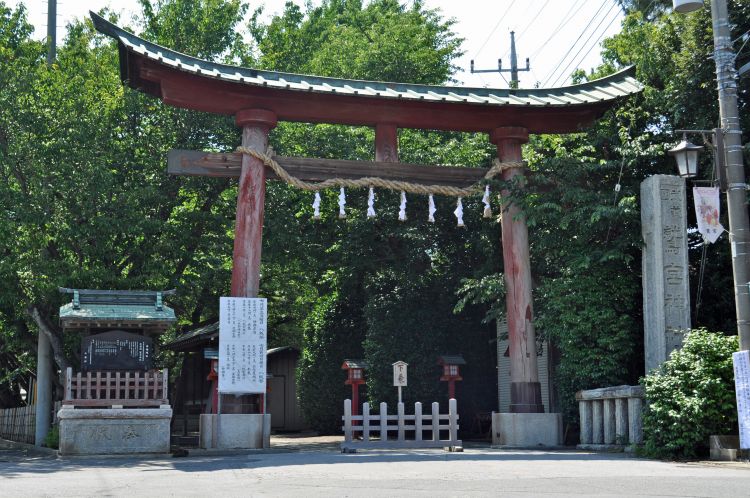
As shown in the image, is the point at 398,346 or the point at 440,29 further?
the point at 440,29

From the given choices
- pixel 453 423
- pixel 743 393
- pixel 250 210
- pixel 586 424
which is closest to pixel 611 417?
pixel 586 424

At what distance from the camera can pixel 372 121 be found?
1895cm

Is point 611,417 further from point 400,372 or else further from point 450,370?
point 450,370

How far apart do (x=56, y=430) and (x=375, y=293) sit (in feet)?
29.9

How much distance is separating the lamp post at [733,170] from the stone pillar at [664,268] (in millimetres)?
2470

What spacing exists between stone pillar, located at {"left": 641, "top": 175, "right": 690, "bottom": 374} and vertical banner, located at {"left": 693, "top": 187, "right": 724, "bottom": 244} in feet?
6.14

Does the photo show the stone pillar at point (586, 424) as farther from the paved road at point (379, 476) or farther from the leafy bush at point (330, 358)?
the leafy bush at point (330, 358)

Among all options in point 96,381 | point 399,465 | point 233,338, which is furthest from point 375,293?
point 399,465

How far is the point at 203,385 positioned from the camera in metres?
29.3

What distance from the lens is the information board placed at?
1759 cm

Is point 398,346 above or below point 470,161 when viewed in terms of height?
below

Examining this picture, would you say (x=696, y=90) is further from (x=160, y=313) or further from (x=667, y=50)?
(x=160, y=313)

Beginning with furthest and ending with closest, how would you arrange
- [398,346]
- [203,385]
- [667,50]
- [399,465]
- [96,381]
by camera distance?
[203,385] < [398,346] < [667,50] < [96,381] < [399,465]

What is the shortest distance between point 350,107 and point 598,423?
321 inches
